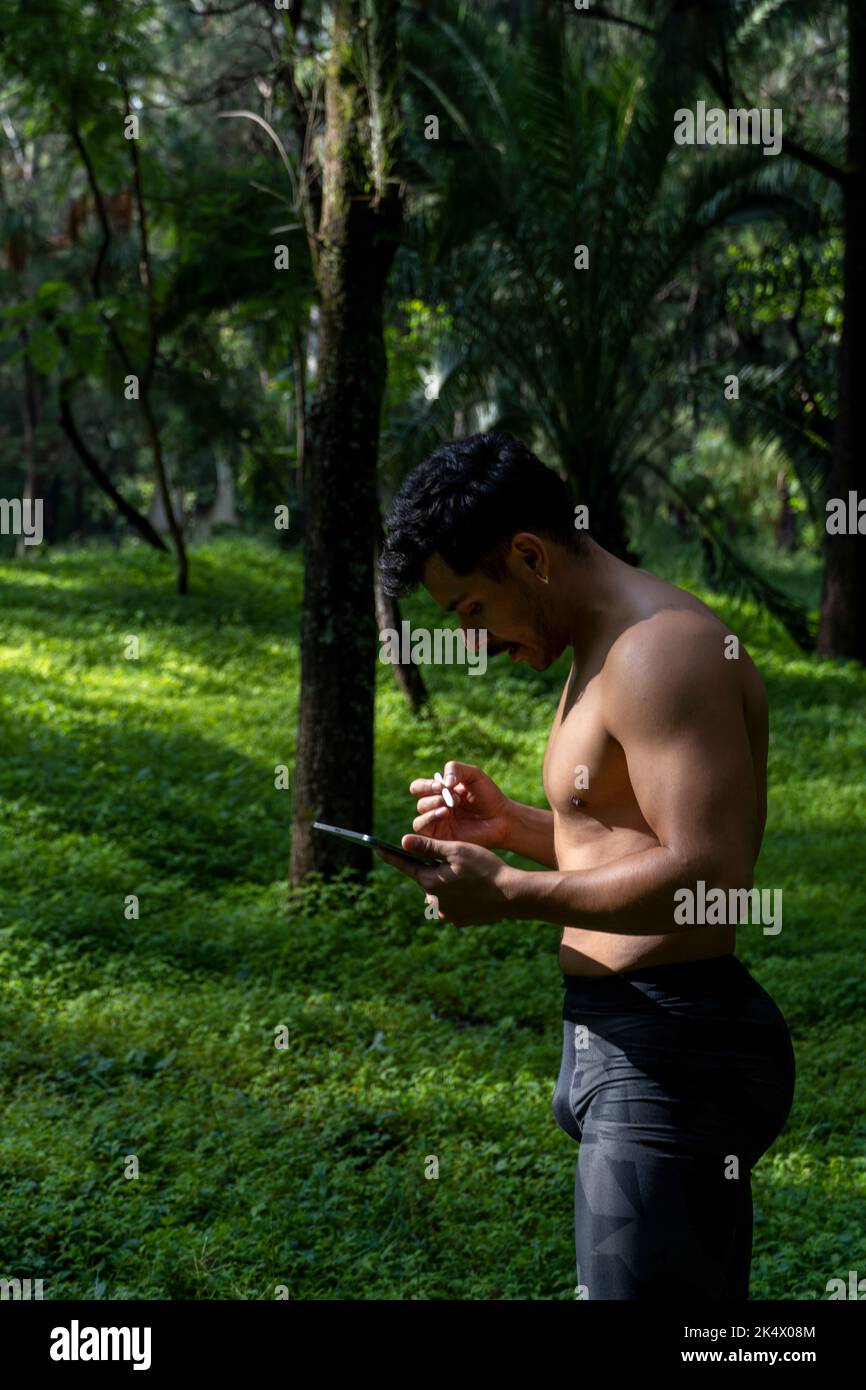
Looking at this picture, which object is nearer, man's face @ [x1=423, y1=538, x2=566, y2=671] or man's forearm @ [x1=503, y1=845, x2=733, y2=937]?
man's forearm @ [x1=503, y1=845, x2=733, y2=937]

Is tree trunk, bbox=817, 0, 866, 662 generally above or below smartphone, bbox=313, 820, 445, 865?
above

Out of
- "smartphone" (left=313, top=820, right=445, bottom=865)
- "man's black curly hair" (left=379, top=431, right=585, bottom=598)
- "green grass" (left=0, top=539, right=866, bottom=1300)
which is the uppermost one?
"man's black curly hair" (left=379, top=431, right=585, bottom=598)

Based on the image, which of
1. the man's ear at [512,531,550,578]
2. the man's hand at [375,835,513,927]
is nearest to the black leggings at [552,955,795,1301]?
the man's hand at [375,835,513,927]

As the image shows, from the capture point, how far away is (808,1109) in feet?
16.7

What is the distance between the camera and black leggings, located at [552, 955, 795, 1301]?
6.90ft

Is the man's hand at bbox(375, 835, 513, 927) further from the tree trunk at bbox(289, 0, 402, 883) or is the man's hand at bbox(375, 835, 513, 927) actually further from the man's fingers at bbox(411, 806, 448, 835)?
the tree trunk at bbox(289, 0, 402, 883)

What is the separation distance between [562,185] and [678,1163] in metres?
11.2

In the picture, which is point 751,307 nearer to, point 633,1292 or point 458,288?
point 458,288

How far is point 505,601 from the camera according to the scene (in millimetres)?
2357

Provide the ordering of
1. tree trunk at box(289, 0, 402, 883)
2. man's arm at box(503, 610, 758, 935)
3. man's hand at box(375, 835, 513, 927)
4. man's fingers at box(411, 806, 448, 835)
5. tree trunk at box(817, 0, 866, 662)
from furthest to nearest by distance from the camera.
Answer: tree trunk at box(817, 0, 866, 662) < tree trunk at box(289, 0, 402, 883) < man's fingers at box(411, 806, 448, 835) < man's hand at box(375, 835, 513, 927) < man's arm at box(503, 610, 758, 935)

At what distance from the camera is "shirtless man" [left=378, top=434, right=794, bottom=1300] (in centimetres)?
209

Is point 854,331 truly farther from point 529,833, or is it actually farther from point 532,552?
point 532,552

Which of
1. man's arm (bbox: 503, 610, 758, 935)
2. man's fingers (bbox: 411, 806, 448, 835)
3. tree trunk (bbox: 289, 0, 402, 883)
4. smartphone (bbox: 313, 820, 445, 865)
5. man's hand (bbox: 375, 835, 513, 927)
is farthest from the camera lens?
tree trunk (bbox: 289, 0, 402, 883)

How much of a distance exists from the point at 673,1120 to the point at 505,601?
87cm
